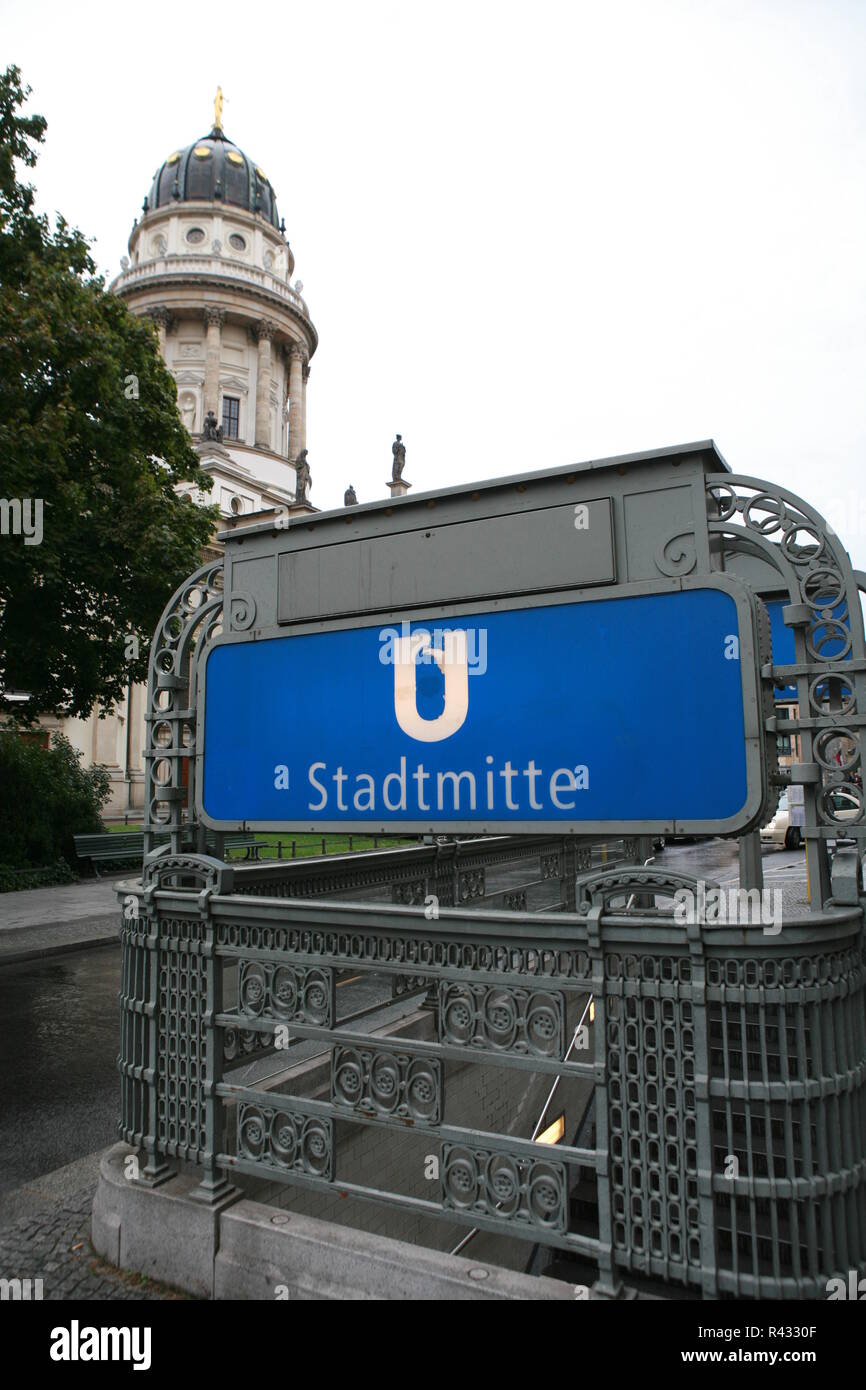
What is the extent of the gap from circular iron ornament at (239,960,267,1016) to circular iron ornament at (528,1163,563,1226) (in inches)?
57.3

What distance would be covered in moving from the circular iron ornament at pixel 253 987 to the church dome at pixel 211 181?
246 feet

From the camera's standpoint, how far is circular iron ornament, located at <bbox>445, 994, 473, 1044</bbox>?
11.6 feet

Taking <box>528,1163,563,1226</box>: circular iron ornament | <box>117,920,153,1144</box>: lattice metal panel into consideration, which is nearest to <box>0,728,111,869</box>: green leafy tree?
<box>117,920,153,1144</box>: lattice metal panel

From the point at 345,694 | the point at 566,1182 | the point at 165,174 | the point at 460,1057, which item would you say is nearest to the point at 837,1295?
the point at 566,1182

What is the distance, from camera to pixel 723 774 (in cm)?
341

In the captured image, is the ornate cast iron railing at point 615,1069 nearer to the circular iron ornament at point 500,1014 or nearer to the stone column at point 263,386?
the circular iron ornament at point 500,1014

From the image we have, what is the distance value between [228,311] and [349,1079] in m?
66.5

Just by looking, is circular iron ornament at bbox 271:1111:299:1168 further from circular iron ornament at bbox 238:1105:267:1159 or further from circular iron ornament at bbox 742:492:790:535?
circular iron ornament at bbox 742:492:790:535

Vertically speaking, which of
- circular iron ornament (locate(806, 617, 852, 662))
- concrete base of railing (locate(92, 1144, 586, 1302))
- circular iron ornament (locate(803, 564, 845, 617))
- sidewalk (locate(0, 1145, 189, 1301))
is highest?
circular iron ornament (locate(803, 564, 845, 617))

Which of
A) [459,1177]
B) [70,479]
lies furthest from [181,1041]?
[70,479]

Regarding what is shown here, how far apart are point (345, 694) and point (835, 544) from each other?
7.39 feet

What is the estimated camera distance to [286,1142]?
3963mm

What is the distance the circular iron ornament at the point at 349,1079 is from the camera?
378 centimetres
